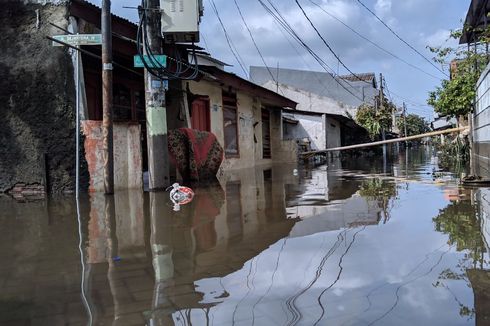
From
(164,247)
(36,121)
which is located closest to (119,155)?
(36,121)

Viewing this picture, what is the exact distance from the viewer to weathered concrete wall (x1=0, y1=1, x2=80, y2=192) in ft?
29.9

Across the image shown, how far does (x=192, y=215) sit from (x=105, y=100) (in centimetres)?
323

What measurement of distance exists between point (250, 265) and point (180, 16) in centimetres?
621

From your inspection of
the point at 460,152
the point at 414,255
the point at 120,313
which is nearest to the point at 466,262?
the point at 414,255

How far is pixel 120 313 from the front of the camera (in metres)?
3.00

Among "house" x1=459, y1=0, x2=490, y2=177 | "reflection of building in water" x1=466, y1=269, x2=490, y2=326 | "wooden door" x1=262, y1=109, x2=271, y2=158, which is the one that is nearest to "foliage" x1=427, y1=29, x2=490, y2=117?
"house" x1=459, y1=0, x2=490, y2=177

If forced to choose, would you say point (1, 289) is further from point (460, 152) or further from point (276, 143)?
point (276, 143)

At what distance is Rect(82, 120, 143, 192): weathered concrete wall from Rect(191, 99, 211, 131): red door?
5392mm

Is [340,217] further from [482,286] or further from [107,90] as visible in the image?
[107,90]

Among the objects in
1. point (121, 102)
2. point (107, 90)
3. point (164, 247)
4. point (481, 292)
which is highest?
point (121, 102)

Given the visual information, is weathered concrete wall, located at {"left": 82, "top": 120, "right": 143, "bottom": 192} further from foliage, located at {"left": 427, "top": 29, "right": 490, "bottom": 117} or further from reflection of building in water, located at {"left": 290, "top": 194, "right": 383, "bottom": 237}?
foliage, located at {"left": 427, "top": 29, "right": 490, "bottom": 117}

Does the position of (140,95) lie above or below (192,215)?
above

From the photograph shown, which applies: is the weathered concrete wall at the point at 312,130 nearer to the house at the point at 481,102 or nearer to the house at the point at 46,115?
the house at the point at 481,102

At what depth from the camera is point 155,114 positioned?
9320 mm
